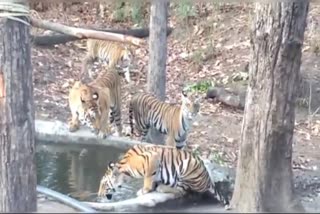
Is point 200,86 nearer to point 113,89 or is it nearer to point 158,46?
point 113,89

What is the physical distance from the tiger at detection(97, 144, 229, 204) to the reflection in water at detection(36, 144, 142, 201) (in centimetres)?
17

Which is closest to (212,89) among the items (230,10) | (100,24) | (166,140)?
(166,140)

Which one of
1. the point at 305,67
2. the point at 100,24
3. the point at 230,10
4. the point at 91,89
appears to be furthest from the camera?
the point at 100,24

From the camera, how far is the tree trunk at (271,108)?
536cm

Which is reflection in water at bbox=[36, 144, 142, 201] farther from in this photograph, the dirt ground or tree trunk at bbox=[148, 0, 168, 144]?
the dirt ground

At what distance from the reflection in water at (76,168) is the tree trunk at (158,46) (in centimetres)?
80

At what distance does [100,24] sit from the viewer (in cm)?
1520

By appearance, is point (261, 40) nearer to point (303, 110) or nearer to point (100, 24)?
point (303, 110)

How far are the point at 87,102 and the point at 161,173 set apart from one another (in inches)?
68.6

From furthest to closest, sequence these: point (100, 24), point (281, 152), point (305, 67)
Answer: point (100, 24)
point (305, 67)
point (281, 152)

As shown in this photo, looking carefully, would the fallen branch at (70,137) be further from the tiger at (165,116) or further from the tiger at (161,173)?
the tiger at (161,173)

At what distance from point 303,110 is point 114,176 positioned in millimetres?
4355

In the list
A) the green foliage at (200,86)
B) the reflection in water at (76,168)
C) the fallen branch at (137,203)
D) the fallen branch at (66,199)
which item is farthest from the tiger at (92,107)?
the green foliage at (200,86)

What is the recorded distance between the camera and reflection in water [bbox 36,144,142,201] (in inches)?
271
